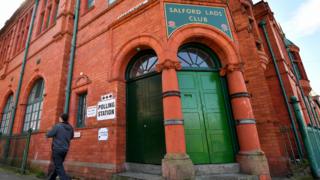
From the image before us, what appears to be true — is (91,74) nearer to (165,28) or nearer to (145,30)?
(145,30)

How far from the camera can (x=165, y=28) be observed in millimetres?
4941

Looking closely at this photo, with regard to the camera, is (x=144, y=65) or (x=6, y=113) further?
(x=6, y=113)

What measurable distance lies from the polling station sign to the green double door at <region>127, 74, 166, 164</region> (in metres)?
0.48

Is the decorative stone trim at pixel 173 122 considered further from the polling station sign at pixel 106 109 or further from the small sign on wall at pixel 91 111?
the small sign on wall at pixel 91 111

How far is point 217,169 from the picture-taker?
177 inches

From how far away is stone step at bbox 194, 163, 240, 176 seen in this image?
4.43 m

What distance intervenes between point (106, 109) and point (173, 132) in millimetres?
2591

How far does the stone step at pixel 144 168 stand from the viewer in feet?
15.2

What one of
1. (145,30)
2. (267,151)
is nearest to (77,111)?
(145,30)

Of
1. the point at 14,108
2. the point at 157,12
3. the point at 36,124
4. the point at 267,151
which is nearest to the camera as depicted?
the point at 267,151

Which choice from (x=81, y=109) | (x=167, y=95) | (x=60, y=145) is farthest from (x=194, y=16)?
(x=81, y=109)

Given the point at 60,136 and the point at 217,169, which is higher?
the point at 60,136

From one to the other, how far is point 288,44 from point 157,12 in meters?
11.7

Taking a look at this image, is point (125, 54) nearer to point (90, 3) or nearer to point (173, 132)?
point (173, 132)
